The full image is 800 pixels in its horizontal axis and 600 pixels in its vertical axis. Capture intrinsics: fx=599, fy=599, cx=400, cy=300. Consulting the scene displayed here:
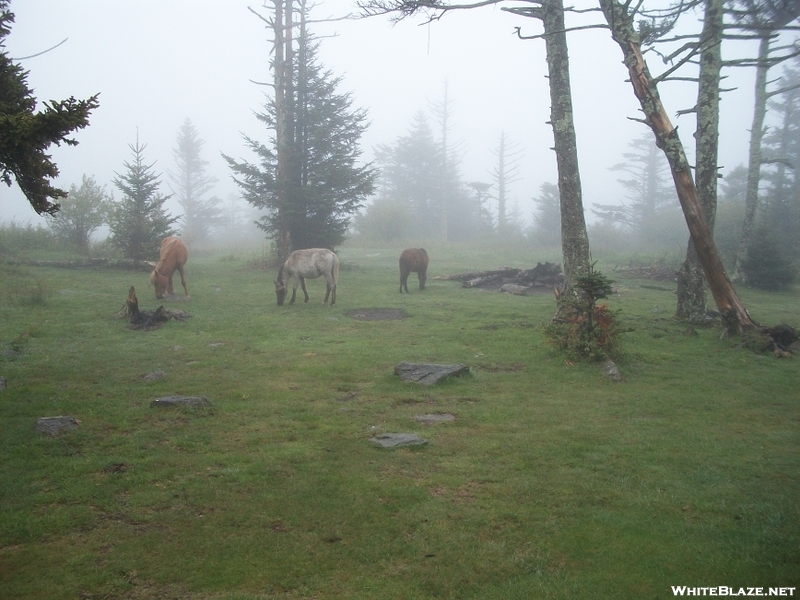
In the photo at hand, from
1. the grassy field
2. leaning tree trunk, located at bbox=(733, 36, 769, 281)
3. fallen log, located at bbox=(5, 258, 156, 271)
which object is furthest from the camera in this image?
leaning tree trunk, located at bbox=(733, 36, 769, 281)

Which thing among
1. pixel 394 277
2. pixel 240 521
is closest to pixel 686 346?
pixel 240 521

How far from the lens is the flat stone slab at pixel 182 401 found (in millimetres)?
6570

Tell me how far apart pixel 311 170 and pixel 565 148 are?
1332 cm

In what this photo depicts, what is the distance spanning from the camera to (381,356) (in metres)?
9.37

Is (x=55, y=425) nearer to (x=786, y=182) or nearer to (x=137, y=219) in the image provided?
(x=137, y=219)

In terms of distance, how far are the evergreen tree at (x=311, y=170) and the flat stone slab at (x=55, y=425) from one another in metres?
16.6

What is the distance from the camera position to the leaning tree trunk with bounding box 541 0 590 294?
1095 centimetres

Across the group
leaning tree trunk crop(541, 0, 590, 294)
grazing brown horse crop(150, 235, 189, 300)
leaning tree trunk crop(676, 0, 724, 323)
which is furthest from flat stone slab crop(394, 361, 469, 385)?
grazing brown horse crop(150, 235, 189, 300)

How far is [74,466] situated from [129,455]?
17.3 inches

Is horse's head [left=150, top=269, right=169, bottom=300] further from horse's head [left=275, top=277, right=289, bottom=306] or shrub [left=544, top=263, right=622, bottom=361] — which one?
shrub [left=544, top=263, right=622, bottom=361]

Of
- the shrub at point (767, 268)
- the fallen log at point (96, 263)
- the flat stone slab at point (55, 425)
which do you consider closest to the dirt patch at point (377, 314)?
the flat stone slab at point (55, 425)

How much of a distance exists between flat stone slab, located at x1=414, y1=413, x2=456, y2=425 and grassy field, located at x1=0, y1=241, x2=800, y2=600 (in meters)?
0.15

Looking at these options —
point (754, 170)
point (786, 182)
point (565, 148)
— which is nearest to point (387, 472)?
point (565, 148)

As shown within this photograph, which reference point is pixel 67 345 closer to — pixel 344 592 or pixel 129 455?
pixel 129 455
